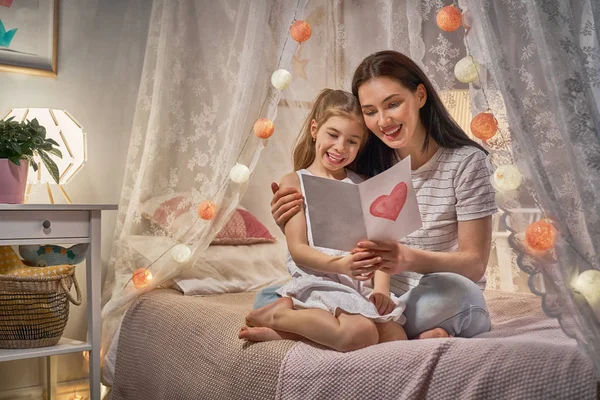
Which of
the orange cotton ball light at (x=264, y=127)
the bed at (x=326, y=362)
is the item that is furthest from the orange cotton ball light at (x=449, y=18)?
the bed at (x=326, y=362)

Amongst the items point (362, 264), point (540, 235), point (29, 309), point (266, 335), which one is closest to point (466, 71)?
point (362, 264)

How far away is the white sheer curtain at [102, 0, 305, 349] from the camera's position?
2.19 metres

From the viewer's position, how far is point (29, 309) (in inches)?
85.6

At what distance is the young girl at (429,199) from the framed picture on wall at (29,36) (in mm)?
1203

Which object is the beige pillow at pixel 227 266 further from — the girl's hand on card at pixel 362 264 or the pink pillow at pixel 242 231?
the girl's hand on card at pixel 362 264

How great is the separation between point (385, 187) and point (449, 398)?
1.57ft

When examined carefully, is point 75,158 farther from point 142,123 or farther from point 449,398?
point 449,398

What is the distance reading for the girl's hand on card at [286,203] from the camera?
1904 mm

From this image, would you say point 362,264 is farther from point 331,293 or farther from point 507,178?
point 507,178

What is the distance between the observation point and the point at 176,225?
2.37 metres

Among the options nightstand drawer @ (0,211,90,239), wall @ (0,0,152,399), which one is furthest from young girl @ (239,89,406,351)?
wall @ (0,0,152,399)

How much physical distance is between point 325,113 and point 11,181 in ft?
3.19

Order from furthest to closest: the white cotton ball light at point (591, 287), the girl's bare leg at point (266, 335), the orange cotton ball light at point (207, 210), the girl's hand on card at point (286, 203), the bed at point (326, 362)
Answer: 1. the orange cotton ball light at point (207, 210)
2. the girl's hand on card at point (286, 203)
3. the girl's bare leg at point (266, 335)
4. the bed at point (326, 362)
5. the white cotton ball light at point (591, 287)

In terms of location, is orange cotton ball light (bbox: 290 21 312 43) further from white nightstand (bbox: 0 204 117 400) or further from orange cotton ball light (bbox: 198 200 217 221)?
white nightstand (bbox: 0 204 117 400)
